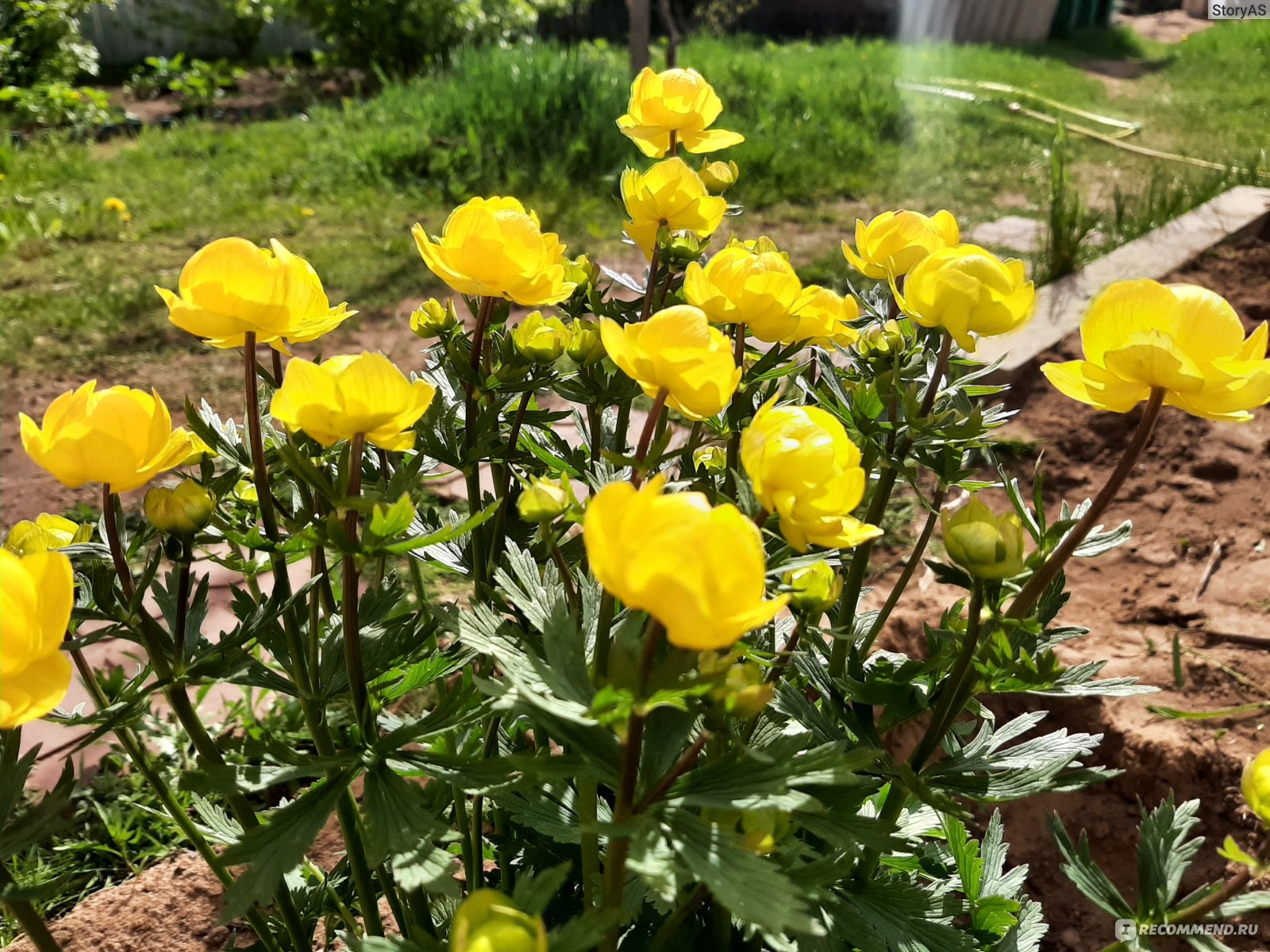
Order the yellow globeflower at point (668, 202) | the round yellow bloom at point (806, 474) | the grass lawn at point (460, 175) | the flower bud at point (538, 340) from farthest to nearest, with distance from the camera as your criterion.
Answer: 1. the grass lawn at point (460, 175)
2. the yellow globeflower at point (668, 202)
3. the flower bud at point (538, 340)
4. the round yellow bloom at point (806, 474)

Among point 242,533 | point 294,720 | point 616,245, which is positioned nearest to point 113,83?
point 616,245

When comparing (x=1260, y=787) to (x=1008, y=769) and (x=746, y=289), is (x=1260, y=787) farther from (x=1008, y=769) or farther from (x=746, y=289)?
(x=746, y=289)

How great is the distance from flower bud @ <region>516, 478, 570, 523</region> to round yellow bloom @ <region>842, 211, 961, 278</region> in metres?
0.39

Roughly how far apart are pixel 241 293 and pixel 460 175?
3610 mm

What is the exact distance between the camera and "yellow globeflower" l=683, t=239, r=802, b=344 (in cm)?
80

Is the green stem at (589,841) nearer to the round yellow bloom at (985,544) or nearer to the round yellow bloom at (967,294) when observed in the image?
the round yellow bloom at (985,544)

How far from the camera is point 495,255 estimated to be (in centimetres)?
77

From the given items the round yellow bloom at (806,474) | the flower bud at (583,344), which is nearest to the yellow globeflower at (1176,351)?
the round yellow bloom at (806,474)

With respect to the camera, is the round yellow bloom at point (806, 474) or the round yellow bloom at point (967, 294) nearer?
the round yellow bloom at point (806, 474)

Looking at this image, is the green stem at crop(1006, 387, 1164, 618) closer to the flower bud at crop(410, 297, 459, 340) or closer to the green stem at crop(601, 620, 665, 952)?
the green stem at crop(601, 620, 665, 952)

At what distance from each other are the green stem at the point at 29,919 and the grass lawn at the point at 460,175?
2311 millimetres

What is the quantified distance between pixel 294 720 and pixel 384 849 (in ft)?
3.16

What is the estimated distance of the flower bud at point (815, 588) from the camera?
679mm

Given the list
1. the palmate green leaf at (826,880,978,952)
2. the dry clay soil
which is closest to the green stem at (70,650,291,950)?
the dry clay soil
